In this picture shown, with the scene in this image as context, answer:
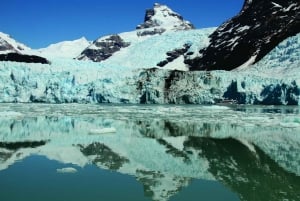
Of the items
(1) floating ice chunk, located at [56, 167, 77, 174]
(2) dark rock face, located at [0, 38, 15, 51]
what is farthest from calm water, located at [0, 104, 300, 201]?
(2) dark rock face, located at [0, 38, 15, 51]

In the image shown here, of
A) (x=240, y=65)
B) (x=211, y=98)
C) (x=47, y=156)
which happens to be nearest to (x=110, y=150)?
(x=47, y=156)

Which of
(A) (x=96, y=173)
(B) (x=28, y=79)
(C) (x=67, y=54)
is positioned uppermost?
(C) (x=67, y=54)

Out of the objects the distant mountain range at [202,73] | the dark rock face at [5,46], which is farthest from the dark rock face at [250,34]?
the dark rock face at [5,46]

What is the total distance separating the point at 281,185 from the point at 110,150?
15.7ft

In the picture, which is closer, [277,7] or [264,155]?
[264,155]

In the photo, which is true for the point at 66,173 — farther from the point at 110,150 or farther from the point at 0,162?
the point at 110,150

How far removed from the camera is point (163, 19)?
515 ft

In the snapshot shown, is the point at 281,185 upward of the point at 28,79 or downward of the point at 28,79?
downward

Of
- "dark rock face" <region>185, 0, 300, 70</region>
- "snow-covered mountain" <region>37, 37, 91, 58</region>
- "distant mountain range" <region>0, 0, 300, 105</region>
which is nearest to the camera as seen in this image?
"distant mountain range" <region>0, 0, 300, 105</region>

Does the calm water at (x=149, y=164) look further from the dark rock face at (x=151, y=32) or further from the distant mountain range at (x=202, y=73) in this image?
the dark rock face at (x=151, y=32)

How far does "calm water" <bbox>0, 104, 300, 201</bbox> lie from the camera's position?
255 inches

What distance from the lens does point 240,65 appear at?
6894 centimetres

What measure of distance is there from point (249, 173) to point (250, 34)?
241 feet

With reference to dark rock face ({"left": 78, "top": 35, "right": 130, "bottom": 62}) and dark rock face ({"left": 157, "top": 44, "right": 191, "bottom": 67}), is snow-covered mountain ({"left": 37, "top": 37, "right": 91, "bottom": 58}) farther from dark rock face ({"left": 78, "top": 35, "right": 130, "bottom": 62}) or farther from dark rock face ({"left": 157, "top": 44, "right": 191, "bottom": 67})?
dark rock face ({"left": 157, "top": 44, "right": 191, "bottom": 67})
